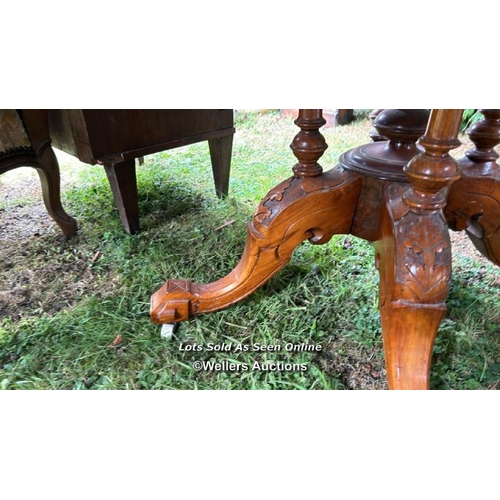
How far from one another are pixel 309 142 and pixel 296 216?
0.13m

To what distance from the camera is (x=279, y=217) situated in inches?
26.8

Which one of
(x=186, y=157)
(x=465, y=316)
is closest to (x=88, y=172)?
(x=186, y=157)

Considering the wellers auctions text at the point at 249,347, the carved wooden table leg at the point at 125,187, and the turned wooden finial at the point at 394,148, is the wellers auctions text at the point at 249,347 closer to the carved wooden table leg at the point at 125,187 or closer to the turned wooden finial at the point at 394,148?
the turned wooden finial at the point at 394,148

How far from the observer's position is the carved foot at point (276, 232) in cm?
68

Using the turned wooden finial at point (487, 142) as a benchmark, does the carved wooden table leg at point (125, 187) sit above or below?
below

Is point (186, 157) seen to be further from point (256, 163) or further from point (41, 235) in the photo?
point (41, 235)

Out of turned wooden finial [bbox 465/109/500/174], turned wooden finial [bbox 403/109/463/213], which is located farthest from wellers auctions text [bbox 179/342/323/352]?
turned wooden finial [bbox 465/109/500/174]

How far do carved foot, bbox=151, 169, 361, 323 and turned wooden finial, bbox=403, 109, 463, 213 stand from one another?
14cm

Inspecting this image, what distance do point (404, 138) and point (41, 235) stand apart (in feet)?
3.34

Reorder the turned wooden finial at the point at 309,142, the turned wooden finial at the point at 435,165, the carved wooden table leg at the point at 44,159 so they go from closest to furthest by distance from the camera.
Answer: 1. the turned wooden finial at the point at 435,165
2. the turned wooden finial at the point at 309,142
3. the carved wooden table leg at the point at 44,159

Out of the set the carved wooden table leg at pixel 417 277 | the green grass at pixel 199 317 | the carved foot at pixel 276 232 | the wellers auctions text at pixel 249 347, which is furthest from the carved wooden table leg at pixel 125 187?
the carved wooden table leg at pixel 417 277

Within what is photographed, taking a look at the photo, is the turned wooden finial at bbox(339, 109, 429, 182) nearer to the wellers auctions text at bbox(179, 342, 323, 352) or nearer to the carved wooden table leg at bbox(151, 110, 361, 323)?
the carved wooden table leg at bbox(151, 110, 361, 323)

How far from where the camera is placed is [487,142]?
69cm

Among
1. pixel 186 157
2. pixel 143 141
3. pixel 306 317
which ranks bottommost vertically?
pixel 186 157
